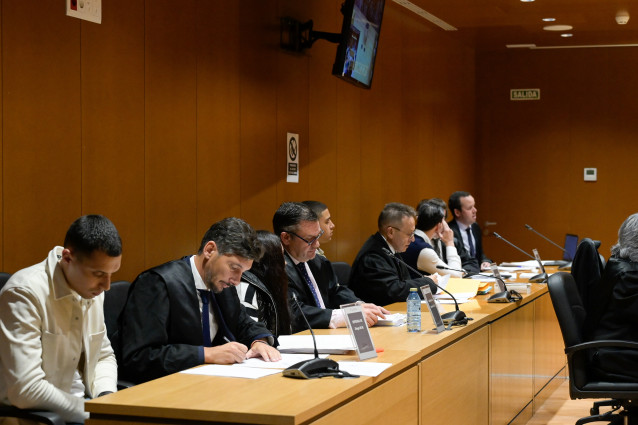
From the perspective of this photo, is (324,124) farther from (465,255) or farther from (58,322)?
(58,322)

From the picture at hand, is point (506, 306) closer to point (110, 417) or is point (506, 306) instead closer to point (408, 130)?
point (110, 417)

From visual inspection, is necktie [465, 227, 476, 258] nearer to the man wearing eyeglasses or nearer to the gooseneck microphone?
the man wearing eyeglasses

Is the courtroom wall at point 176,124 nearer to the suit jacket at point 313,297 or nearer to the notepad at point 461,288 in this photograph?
the suit jacket at point 313,297

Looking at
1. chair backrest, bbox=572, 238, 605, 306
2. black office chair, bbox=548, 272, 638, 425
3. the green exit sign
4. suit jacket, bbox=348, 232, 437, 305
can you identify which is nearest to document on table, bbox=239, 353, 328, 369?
black office chair, bbox=548, 272, 638, 425

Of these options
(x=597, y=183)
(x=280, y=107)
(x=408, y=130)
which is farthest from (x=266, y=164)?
(x=597, y=183)

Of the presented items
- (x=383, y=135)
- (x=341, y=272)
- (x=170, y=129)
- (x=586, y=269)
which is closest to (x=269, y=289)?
(x=170, y=129)

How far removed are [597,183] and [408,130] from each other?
3138 millimetres

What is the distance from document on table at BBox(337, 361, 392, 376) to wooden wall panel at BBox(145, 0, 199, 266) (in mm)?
1966

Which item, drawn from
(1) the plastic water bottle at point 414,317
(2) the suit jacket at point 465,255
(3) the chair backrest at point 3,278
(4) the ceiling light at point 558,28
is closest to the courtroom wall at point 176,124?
(3) the chair backrest at point 3,278

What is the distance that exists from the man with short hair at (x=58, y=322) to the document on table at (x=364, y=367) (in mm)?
793

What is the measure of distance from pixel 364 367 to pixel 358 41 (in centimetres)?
356

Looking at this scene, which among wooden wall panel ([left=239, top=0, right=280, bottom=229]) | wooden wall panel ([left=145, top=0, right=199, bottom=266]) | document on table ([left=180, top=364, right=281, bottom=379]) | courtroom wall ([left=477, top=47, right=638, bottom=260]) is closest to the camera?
document on table ([left=180, top=364, right=281, bottom=379])

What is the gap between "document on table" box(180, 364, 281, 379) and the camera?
262 centimetres

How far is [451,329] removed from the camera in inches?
145
